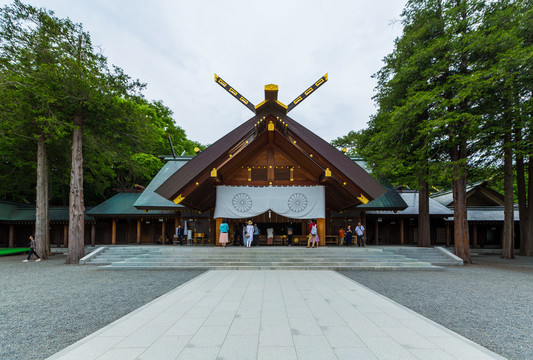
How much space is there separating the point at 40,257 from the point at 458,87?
21.4 meters

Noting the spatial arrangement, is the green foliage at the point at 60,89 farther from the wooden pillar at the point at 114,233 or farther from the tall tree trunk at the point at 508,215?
the tall tree trunk at the point at 508,215

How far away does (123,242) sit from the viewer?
20750mm

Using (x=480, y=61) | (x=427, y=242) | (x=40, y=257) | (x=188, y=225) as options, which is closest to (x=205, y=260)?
(x=188, y=225)

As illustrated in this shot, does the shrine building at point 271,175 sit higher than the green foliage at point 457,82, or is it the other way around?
the green foliage at point 457,82

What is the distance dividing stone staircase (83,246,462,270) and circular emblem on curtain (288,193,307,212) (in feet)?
8.51

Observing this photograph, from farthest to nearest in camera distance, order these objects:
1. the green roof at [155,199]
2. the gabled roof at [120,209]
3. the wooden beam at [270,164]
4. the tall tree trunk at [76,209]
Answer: the gabled roof at [120,209], the green roof at [155,199], the wooden beam at [270,164], the tall tree trunk at [76,209]

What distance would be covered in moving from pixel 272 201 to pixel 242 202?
154cm

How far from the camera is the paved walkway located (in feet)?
10.4

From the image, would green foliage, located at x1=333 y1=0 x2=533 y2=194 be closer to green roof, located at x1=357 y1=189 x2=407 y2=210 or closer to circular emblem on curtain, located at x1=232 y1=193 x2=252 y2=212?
green roof, located at x1=357 y1=189 x2=407 y2=210

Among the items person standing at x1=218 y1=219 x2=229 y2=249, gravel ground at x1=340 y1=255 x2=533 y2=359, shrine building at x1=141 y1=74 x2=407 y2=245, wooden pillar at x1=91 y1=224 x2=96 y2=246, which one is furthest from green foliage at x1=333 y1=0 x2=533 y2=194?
wooden pillar at x1=91 y1=224 x2=96 y2=246

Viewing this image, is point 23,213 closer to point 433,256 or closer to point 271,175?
point 271,175

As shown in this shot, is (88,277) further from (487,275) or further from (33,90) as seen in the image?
(487,275)

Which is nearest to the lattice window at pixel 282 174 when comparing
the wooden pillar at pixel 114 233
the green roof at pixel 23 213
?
the wooden pillar at pixel 114 233

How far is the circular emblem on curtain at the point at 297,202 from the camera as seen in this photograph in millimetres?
13703
